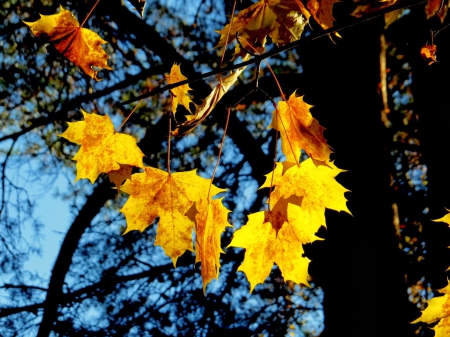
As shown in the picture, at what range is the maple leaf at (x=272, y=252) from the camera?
1.35 meters

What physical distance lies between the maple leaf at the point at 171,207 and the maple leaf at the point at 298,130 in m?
0.27

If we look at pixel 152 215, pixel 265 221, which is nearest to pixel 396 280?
pixel 265 221

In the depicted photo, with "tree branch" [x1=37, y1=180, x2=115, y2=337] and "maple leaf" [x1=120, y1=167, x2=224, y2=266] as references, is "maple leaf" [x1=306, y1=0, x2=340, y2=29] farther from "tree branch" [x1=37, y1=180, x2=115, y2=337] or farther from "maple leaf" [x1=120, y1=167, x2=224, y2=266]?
"tree branch" [x1=37, y1=180, x2=115, y2=337]

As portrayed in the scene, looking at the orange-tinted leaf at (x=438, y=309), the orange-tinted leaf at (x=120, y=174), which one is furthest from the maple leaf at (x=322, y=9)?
the orange-tinted leaf at (x=438, y=309)

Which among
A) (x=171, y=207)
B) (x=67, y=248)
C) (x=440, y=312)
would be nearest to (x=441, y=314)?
(x=440, y=312)

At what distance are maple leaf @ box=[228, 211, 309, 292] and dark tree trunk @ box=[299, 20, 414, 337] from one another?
872mm

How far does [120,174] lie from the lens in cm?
129

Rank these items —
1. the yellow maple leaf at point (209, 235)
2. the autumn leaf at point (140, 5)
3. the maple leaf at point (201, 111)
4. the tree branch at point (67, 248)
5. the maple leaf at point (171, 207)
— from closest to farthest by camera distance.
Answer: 1. the maple leaf at point (201, 111)
2. the autumn leaf at point (140, 5)
3. the yellow maple leaf at point (209, 235)
4. the maple leaf at point (171, 207)
5. the tree branch at point (67, 248)

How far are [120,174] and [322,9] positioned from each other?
0.80 meters

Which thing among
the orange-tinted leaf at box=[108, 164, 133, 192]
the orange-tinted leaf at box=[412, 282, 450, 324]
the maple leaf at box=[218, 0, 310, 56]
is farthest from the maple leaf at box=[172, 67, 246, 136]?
the orange-tinted leaf at box=[412, 282, 450, 324]

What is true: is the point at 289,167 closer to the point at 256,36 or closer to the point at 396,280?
the point at 256,36

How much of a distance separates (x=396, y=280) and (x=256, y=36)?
142 cm

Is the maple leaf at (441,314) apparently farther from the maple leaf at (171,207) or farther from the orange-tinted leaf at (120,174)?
the orange-tinted leaf at (120,174)

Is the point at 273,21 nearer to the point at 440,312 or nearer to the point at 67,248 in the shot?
the point at 440,312
